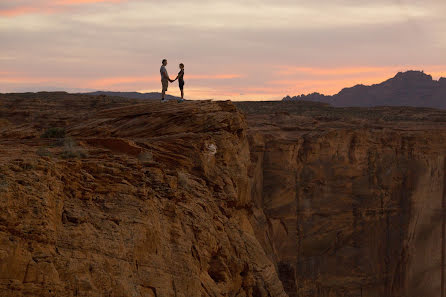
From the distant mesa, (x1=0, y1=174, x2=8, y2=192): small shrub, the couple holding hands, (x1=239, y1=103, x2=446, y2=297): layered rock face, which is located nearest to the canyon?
(x1=0, y1=174, x2=8, y2=192): small shrub

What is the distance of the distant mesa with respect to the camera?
5207 inches

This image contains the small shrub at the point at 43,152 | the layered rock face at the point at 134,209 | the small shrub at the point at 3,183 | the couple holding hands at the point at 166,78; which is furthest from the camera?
the couple holding hands at the point at 166,78

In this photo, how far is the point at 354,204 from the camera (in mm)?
43625

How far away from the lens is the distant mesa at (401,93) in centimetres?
13225

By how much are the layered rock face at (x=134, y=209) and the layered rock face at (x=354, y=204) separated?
82.3ft

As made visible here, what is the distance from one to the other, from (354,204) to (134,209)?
3525 cm

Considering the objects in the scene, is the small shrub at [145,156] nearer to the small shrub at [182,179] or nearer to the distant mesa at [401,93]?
the small shrub at [182,179]

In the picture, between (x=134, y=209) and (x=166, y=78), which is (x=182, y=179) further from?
(x=166, y=78)

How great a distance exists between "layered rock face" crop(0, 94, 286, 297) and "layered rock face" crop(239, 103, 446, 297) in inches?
987

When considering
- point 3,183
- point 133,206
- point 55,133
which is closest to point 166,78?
point 55,133

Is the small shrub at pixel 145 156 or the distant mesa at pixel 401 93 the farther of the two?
the distant mesa at pixel 401 93

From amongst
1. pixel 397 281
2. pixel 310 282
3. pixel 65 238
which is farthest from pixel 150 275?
pixel 397 281

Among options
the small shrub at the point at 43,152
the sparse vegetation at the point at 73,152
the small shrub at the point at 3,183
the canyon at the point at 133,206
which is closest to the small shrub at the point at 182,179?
the canyon at the point at 133,206

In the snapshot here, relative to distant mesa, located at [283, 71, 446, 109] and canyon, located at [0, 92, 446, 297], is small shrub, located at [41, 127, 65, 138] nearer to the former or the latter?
canyon, located at [0, 92, 446, 297]
